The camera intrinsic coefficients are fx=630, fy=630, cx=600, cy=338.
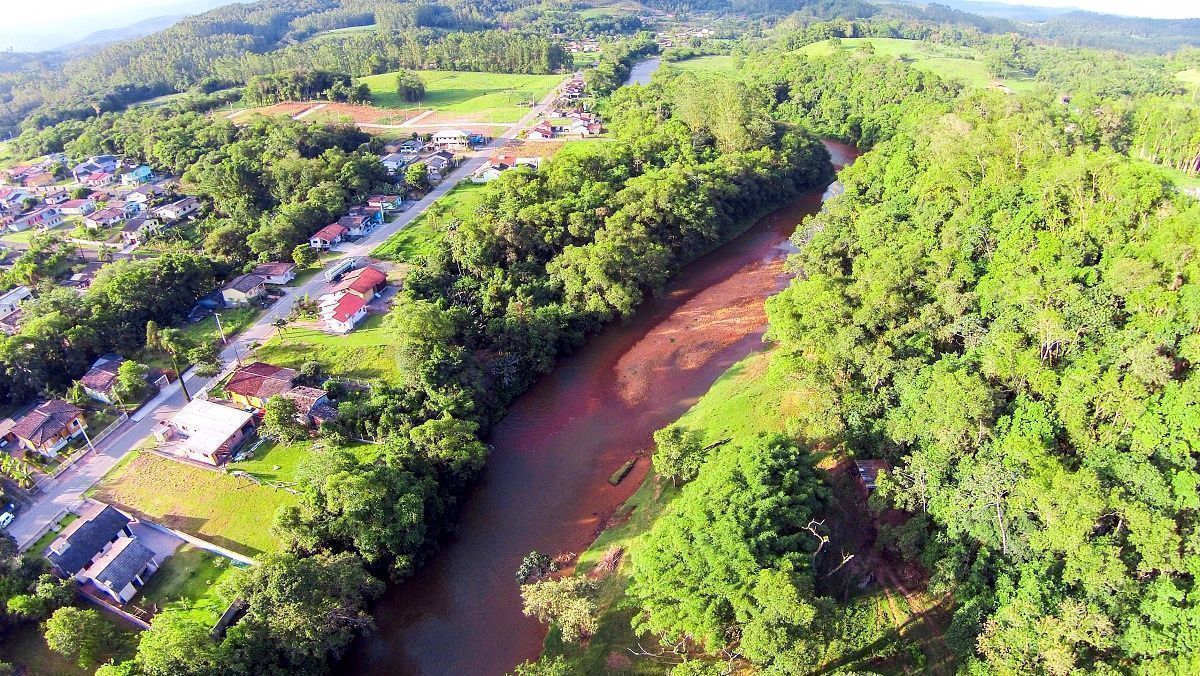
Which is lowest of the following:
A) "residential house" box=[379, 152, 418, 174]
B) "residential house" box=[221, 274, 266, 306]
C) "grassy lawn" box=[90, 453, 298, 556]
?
"grassy lawn" box=[90, 453, 298, 556]

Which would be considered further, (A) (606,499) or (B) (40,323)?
(B) (40,323)

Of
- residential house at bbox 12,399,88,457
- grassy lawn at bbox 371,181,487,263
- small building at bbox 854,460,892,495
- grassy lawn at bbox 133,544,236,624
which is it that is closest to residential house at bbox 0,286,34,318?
residential house at bbox 12,399,88,457

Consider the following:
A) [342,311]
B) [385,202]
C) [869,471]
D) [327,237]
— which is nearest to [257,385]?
[342,311]

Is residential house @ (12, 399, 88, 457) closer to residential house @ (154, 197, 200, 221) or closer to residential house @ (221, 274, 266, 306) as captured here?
residential house @ (221, 274, 266, 306)

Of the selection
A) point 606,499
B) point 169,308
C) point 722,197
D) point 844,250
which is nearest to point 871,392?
point 606,499

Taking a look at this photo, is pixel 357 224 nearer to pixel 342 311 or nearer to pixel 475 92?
pixel 342 311

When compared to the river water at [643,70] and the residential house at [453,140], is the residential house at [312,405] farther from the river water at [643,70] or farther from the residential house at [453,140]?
A: the river water at [643,70]

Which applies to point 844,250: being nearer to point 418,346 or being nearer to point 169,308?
point 418,346
